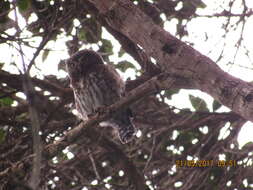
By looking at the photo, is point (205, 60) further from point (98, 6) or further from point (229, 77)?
point (98, 6)

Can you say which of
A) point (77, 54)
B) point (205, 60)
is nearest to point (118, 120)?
point (77, 54)

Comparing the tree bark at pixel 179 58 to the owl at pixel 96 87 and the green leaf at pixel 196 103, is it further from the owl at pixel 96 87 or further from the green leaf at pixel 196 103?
the green leaf at pixel 196 103

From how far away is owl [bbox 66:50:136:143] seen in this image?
16.7 ft

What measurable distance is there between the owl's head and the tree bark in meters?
1.64

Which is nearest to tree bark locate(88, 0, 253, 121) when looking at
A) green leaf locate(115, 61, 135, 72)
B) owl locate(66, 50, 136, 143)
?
green leaf locate(115, 61, 135, 72)

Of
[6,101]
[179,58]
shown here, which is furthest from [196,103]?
[6,101]

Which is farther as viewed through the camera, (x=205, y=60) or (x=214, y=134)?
(x=214, y=134)

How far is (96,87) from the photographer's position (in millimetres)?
5109

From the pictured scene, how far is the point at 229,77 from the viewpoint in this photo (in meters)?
2.82

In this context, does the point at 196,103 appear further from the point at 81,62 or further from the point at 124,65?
the point at 81,62

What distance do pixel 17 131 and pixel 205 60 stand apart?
77.3 inches
